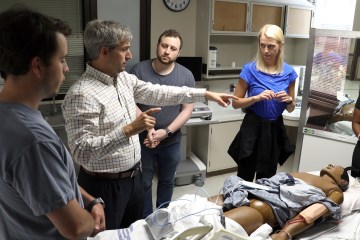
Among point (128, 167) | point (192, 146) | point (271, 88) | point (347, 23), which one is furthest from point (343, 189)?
point (347, 23)

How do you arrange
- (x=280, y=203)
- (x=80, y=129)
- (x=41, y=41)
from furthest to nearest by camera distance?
(x=280, y=203)
(x=80, y=129)
(x=41, y=41)

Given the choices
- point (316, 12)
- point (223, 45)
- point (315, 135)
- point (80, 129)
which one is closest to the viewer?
point (80, 129)

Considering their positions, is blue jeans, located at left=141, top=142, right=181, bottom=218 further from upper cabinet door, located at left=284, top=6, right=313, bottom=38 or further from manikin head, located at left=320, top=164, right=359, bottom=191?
upper cabinet door, located at left=284, top=6, right=313, bottom=38

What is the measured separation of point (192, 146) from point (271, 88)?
169 centimetres

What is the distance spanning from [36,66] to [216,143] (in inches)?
104

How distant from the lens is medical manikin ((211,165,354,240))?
58.5 inches

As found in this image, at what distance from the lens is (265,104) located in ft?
6.73

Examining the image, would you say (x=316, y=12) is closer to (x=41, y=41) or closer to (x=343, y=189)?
(x=343, y=189)

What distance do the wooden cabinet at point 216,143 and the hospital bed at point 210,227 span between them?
5.09ft

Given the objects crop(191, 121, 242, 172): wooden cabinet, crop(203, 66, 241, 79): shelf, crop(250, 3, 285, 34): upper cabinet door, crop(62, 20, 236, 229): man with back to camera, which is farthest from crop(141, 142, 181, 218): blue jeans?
crop(250, 3, 285, 34): upper cabinet door

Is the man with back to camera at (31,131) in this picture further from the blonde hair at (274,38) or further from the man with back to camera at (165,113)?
the blonde hair at (274,38)

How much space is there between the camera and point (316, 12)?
3783 mm

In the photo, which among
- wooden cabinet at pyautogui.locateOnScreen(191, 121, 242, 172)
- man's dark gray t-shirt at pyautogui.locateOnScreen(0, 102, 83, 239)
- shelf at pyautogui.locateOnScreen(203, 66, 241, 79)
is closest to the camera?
man's dark gray t-shirt at pyautogui.locateOnScreen(0, 102, 83, 239)

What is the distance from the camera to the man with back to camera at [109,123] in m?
1.27
